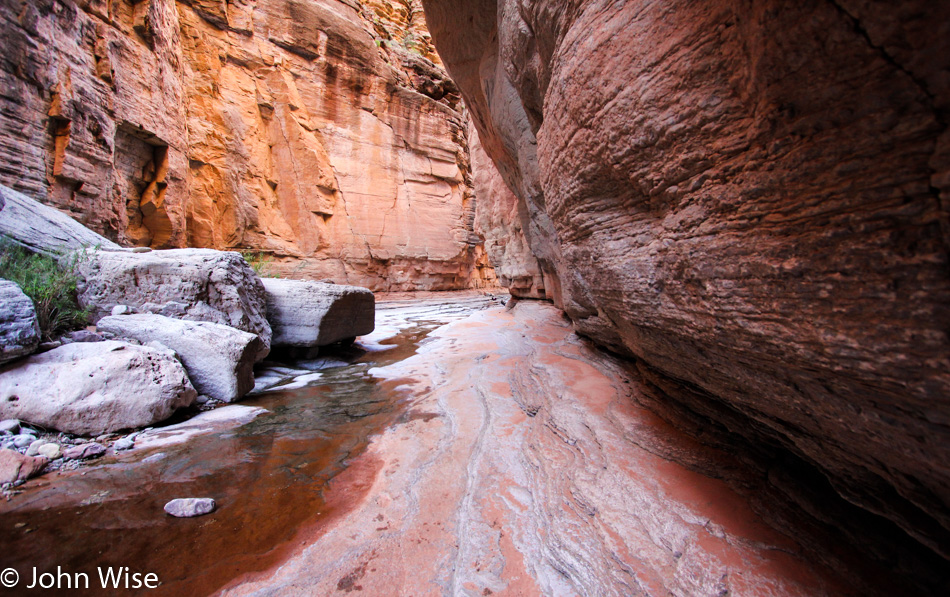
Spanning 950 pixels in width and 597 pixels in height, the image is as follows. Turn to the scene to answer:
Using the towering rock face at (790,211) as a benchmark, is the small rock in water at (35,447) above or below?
below

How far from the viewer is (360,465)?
2.23 meters

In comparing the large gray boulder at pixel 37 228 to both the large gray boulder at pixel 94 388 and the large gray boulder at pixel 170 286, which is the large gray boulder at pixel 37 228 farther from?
the large gray boulder at pixel 94 388

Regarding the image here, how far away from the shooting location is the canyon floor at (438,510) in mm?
1302

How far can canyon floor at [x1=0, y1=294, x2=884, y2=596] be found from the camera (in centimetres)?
130

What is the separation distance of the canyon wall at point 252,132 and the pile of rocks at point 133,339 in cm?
375

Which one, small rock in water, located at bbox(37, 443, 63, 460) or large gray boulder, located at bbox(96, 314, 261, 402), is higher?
large gray boulder, located at bbox(96, 314, 261, 402)

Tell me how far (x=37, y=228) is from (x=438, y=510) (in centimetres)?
545

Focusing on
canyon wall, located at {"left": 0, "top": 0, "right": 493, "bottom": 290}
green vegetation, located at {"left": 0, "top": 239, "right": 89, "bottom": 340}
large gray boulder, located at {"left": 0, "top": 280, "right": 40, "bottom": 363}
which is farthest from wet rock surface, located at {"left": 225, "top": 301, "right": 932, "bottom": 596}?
canyon wall, located at {"left": 0, "top": 0, "right": 493, "bottom": 290}

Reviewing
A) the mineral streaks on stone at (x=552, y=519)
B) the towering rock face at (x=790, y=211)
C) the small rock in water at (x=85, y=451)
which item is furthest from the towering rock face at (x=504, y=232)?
the small rock in water at (x=85, y=451)

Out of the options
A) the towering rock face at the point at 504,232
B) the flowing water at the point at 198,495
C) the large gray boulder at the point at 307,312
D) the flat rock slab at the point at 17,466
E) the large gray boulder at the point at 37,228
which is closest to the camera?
the flowing water at the point at 198,495

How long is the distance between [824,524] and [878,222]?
1249mm

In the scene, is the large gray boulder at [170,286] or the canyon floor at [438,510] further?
the large gray boulder at [170,286]

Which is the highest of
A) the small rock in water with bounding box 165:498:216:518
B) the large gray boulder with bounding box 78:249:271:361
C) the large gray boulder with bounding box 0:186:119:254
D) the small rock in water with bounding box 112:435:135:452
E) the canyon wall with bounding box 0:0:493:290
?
the canyon wall with bounding box 0:0:493:290

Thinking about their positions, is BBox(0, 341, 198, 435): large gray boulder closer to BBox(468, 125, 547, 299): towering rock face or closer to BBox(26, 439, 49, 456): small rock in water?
BBox(26, 439, 49, 456): small rock in water
